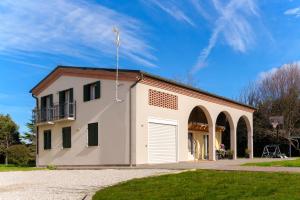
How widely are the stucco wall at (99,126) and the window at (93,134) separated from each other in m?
0.27

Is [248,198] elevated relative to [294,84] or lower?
lower

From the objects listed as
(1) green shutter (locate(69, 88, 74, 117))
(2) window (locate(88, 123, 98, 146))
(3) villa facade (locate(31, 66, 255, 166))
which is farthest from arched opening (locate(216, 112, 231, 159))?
(1) green shutter (locate(69, 88, 74, 117))

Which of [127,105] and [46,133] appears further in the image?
[46,133]

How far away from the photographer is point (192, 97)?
2641 centimetres

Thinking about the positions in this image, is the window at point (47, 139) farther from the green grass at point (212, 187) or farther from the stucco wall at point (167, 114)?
the green grass at point (212, 187)

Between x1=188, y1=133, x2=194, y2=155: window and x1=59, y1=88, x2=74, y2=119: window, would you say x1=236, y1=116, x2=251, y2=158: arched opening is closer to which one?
x1=188, y1=133, x2=194, y2=155: window

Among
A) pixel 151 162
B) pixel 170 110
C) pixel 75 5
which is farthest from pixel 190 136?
pixel 75 5

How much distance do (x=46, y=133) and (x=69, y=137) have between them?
10.4 ft

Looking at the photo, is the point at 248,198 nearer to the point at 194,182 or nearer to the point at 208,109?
the point at 194,182

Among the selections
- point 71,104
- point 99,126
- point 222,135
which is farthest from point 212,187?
point 222,135

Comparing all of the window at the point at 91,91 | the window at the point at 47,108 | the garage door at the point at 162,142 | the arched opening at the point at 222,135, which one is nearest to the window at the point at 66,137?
Result: the window at the point at 47,108

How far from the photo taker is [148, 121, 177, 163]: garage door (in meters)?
22.5

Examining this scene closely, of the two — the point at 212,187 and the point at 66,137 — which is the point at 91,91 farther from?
the point at 212,187

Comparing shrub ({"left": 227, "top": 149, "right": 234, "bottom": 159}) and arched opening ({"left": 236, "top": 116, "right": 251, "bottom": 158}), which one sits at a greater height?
arched opening ({"left": 236, "top": 116, "right": 251, "bottom": 158})
